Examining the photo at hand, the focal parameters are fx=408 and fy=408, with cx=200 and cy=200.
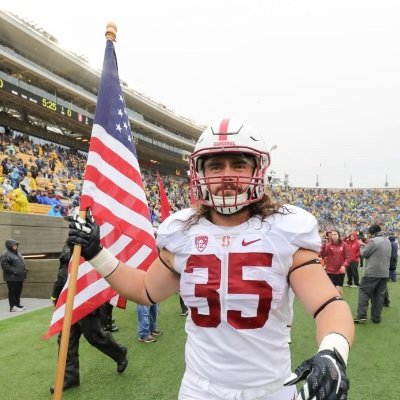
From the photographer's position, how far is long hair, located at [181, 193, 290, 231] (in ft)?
5.99

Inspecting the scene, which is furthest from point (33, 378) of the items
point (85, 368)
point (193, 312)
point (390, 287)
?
point (390, 287)

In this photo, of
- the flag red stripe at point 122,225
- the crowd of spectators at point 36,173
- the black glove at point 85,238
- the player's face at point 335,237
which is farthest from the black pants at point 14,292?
the black glove at point 85,238

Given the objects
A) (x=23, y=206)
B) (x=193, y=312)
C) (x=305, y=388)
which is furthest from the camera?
(x=23, y=206)

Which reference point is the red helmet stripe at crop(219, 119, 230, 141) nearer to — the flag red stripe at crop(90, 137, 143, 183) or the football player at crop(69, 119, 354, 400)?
the football player at crop(69, 119, 354, 400)

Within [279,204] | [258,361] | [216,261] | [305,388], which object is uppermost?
[279,204]

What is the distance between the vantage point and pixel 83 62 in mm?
29438

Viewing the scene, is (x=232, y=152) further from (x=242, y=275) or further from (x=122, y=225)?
(x=122, y=225)

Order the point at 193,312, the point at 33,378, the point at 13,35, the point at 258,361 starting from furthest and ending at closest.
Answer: the point at 13,35, the point at 33,378, the point at 193,312, the point at 258,361

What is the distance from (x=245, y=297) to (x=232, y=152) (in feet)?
2.11

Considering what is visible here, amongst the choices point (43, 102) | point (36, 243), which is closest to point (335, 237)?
point (36, 243)

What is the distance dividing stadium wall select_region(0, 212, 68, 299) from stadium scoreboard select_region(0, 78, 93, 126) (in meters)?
13.1

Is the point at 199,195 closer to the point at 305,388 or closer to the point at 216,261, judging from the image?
the point at 216,261

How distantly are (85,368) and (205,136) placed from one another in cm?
413

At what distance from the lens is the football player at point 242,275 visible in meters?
1.67
